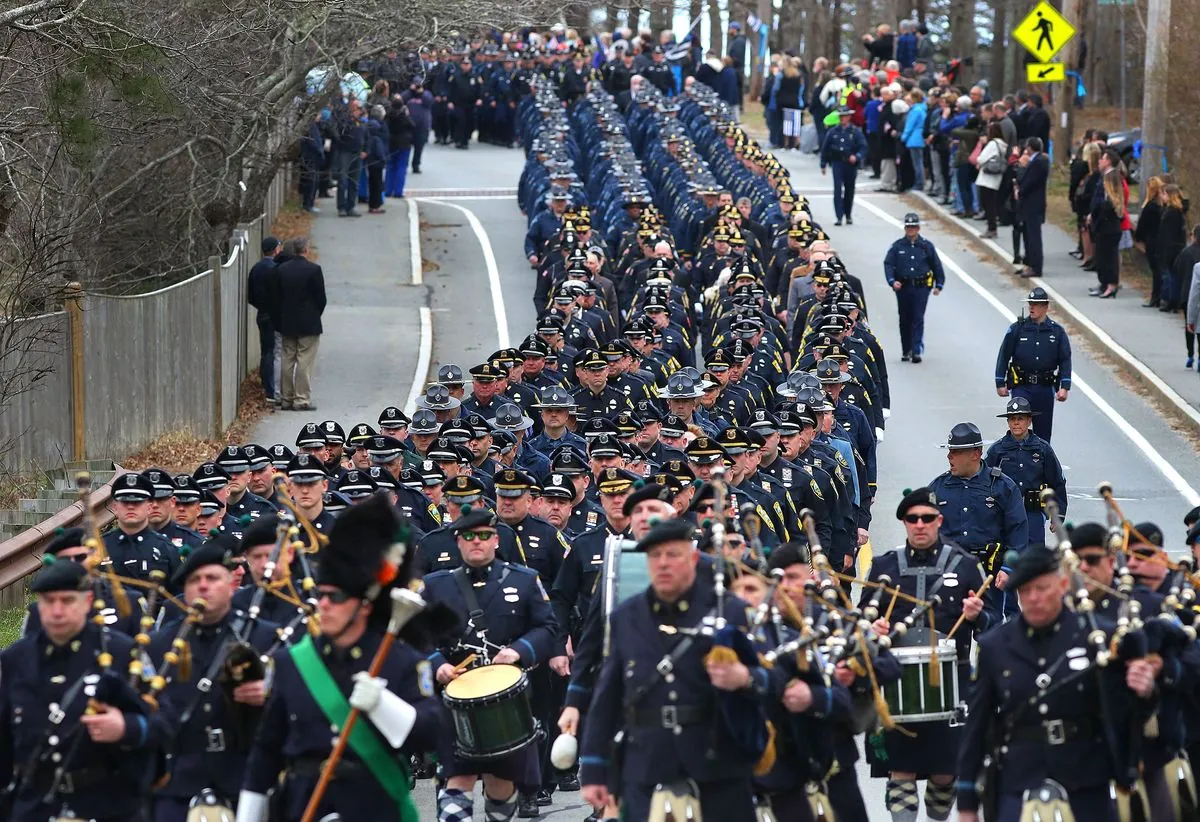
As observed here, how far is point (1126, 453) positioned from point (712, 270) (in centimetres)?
607

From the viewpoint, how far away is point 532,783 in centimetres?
1230

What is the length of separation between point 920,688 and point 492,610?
2.42 m

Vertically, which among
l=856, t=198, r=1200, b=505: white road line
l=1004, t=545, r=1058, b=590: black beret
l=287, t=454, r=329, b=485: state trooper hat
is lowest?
l=856, t=198, r=1200, b=505: white road line

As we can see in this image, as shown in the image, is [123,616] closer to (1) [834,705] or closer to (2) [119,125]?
(1) [834,705]

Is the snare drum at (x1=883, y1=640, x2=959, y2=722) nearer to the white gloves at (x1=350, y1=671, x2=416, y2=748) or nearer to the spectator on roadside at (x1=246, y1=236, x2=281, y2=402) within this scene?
the white gloves at (x1=350, y1=671, x2=416, y2=748)

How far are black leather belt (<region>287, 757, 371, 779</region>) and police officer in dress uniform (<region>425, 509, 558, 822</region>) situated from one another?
3168 millimetres

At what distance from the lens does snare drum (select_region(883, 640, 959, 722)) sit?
11.5m

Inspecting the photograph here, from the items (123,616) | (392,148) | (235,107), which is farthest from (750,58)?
(123,616)

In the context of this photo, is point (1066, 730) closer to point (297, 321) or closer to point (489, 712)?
point (489, 712)

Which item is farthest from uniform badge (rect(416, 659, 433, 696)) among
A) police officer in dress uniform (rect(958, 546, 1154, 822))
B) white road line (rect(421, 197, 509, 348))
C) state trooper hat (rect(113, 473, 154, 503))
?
white road line (rect(421, 197, 509, 348))

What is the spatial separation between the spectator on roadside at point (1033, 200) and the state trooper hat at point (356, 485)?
19.4 metres

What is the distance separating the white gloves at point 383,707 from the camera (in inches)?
336

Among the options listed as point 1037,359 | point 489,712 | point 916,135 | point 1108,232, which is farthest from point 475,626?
point 916,135

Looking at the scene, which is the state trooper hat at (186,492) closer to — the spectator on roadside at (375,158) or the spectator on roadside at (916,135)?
the spectator on roadside at (375,158)
